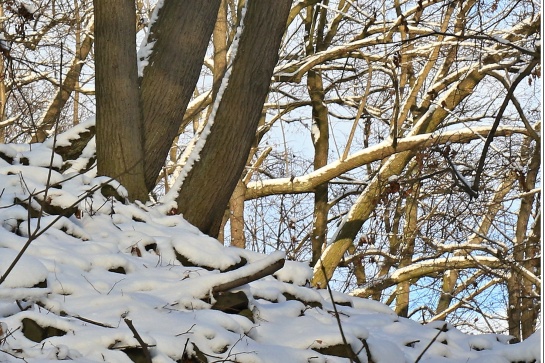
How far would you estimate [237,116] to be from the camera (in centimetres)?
498

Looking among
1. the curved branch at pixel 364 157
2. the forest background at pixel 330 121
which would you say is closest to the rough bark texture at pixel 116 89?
the forest background at pixel 330 121

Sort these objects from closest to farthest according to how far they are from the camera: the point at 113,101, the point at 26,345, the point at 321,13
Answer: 1. the point at 26,345
2. the point at 113,101
3. the point at 321,13

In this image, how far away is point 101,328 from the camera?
2.97m

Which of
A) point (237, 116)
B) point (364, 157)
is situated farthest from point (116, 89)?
point (364, 157)

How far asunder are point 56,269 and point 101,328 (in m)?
0.64

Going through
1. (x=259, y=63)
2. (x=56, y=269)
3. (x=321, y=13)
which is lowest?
(x=56, y=269)

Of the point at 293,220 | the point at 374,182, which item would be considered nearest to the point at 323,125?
the point at 293,220

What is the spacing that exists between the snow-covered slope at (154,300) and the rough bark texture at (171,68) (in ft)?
1.73

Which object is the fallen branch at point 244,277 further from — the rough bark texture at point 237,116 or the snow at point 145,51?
the snow at point 145,51

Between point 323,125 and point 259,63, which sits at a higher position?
point 323,125

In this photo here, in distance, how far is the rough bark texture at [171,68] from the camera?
16.7 feet

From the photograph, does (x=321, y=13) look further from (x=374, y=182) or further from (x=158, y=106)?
(x=158, y=106)

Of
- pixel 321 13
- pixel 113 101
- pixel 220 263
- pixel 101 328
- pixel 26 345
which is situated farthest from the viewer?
pixel 321 13

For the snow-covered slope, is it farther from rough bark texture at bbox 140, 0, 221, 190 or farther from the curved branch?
the curved branch
